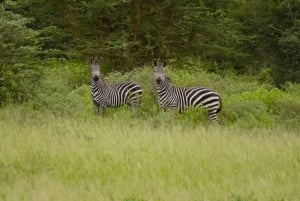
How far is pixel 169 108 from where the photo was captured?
47.5 ft

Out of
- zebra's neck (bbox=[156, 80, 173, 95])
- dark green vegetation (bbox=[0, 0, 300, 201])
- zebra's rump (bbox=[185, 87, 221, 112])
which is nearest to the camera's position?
dark green vegetation (bbox=[0, 0, 300, 201])

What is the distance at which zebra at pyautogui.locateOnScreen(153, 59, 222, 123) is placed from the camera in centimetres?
1448

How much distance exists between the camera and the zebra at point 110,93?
49.4 ft

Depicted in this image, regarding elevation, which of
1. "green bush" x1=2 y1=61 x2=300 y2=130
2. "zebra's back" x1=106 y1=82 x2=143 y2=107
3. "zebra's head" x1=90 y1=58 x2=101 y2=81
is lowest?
"green bush" x1=2 y1=61 x2=300 y2=130

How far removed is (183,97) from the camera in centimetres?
1470

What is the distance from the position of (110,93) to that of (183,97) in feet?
6.08

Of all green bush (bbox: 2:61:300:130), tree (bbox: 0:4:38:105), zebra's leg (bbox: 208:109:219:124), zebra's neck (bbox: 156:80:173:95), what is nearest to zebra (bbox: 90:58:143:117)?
green bush (bbox: 2:61:300:130)

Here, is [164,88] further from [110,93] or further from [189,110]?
[110,93]

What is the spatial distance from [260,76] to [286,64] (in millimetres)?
2153

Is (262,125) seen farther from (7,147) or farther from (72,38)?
(72,38)

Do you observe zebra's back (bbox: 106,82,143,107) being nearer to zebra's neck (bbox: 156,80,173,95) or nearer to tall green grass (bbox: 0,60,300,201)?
zebra's neck (bbox: 156,80,173,95)

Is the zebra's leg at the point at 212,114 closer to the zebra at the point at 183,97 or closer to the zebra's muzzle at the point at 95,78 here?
the zebra at the point at 183,97

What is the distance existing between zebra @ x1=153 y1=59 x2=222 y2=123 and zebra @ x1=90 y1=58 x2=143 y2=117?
2.27 feet

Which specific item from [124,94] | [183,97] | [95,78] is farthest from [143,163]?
[95,78]
